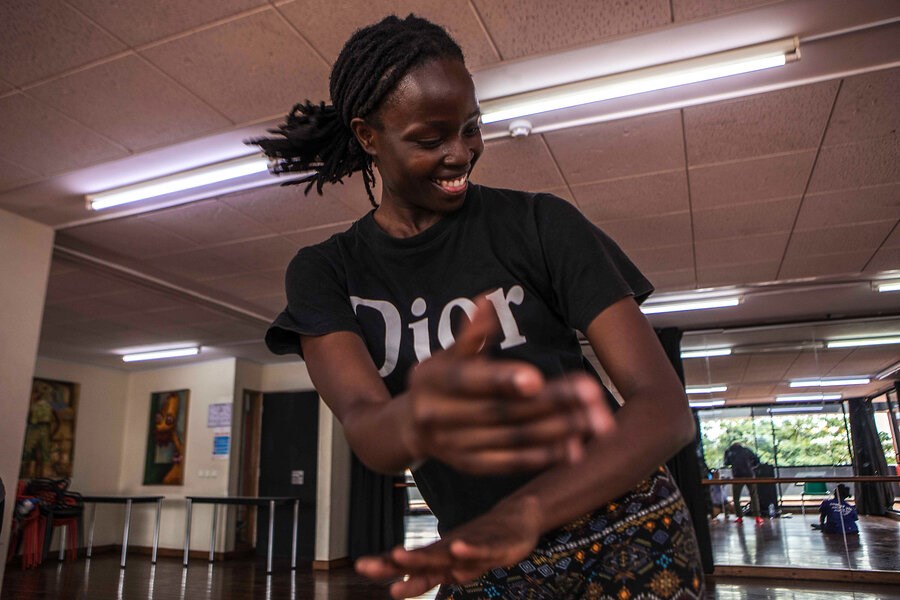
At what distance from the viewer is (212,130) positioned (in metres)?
3.38

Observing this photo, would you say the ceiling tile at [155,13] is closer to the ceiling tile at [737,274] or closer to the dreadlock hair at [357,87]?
the dreadlock hair at [357,87]

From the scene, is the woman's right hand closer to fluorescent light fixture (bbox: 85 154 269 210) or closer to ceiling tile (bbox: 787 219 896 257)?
fluorescent light fixture (bbox: 85 154 269 210)

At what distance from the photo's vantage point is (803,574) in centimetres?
638

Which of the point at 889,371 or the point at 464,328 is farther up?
the point at 889,371

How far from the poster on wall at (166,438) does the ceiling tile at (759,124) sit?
313 inches

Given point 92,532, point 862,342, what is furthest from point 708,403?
point 92,532

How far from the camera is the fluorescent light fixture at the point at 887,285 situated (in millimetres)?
6039

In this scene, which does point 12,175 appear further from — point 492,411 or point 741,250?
point 741,250

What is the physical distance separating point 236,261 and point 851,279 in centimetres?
532

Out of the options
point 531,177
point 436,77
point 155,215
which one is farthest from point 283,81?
point 436,77

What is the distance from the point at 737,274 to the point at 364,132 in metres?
5.55

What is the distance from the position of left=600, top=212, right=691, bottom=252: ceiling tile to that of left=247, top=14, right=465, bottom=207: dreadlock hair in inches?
147

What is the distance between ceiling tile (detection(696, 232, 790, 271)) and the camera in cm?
503

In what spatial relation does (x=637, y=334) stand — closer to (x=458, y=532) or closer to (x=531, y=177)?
(x=458, y=532)
